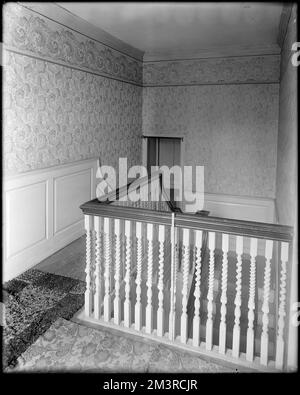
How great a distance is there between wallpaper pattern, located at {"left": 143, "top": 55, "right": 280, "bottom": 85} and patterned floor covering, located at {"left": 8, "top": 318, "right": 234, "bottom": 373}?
4881 mm

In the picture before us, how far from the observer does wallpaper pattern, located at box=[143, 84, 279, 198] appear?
5.80 m

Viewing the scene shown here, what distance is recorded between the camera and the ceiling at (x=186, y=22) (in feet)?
11.8

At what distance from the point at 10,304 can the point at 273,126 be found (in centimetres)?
492

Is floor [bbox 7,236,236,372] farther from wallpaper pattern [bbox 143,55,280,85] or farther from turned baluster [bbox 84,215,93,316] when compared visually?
wallpaper pattern [bbox 143,55,280,85]

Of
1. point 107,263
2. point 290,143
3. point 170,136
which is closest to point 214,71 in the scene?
point 170,136

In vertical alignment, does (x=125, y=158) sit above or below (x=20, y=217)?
above

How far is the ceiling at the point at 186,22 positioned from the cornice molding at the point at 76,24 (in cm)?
7

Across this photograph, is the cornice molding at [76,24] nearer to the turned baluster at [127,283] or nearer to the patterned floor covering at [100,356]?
the turned baluster at [127,283]

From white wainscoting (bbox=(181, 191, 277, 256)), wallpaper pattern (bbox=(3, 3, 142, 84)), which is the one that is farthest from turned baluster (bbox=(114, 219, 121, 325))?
white wainscoting (bbox=(181, 191, 277, 256))

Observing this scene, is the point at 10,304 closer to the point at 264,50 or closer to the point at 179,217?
the point at 179,217

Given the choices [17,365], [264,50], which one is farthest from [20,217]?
[264,50]

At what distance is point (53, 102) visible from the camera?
3.86 metres

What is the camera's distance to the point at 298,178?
72.6 inches
